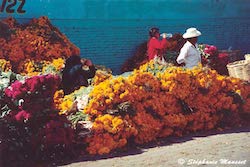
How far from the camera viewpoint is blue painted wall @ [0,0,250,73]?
11477mm

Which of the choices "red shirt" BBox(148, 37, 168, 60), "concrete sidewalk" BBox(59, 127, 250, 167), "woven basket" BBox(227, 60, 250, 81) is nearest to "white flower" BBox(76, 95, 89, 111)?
"concrete sidewalk" BBox(59, 127, 250, 167)

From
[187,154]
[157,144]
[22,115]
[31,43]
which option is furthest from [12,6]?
[187,154]

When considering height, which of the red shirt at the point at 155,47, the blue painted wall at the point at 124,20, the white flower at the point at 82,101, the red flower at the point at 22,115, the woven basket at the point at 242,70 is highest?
the blue painted wall at the point at 124,20

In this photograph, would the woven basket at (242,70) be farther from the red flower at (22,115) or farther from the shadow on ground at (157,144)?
the red flower at (22,115)

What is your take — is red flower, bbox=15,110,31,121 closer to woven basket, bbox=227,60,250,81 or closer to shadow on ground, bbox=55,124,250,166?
shadow on ground, bbox=55,124,250,166

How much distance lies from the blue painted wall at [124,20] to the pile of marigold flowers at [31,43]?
48 cm

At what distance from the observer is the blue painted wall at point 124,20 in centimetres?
1148

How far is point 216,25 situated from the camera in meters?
15.5

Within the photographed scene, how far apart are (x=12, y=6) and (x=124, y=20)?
329 cm

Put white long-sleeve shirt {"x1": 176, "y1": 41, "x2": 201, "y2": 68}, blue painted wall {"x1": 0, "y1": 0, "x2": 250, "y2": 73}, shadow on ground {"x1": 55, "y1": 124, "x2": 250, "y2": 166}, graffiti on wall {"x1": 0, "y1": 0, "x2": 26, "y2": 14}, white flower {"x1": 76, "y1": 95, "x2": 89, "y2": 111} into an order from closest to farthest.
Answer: shadow on ground {"x1": 55, "y1": 124, "x2": 250, "y2": 166}, white flower {"x1": 76, "y1": 95, "x2": 89, "y2": 111}, white long-sleeve shirt {"x1": 176, "y1": 41, "x2": 201, "y2": 68}, graffiti on wall {"x1": 0, "y1": 0, "x2": 26, "y2": 14}, blue painted wall {"x1": 0, "y1": 0, "x2": 250, "y2": 73}

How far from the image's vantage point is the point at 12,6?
414 inches

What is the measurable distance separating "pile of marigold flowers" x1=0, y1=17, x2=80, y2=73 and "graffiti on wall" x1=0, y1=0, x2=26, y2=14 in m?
0.27

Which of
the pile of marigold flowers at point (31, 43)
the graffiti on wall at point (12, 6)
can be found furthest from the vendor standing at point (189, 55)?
the graffiti on wall at point (12, 6)

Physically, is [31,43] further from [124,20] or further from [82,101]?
[124,20]
